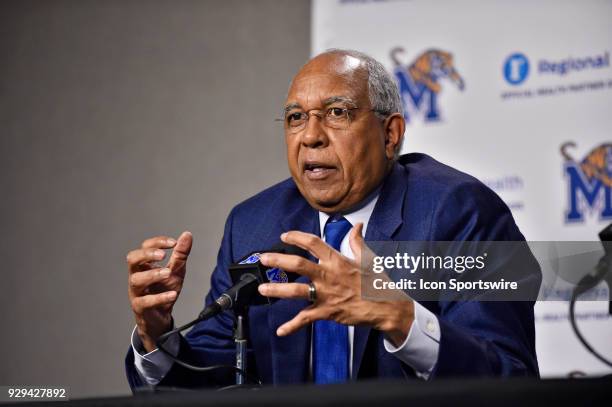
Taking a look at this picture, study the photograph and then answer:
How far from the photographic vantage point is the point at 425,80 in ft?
12.2

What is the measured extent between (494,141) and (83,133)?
2.35 meters

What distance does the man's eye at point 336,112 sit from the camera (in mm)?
2340

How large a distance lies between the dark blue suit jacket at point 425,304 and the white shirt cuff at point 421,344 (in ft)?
0.07

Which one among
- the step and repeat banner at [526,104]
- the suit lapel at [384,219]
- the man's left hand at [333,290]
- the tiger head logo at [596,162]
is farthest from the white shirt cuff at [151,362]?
the tiger head logo at [596,162]

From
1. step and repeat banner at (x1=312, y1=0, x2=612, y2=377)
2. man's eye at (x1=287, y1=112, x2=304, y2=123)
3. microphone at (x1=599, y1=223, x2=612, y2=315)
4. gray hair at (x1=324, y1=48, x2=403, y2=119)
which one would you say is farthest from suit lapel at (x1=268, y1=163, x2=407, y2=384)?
step and repeat banner at (x1=312, y1=0, x2=612, y2=377)

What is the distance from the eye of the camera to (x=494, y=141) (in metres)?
3.55

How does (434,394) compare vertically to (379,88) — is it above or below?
below

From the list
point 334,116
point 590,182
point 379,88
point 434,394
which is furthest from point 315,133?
point 590,182

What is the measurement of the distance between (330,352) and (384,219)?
409 millimetres

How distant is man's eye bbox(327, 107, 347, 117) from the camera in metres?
2.34

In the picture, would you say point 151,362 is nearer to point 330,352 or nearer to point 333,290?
point 330,352

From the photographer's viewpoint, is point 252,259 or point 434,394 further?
point 252,259

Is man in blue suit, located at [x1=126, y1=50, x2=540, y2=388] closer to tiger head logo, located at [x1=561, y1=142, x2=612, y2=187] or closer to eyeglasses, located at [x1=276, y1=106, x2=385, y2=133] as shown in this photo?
eyeglasses, located at [x1=276, y1=106, x2=385, y2=133]

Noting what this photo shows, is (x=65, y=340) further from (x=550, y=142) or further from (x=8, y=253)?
(x=550, y=142)
